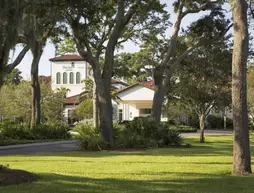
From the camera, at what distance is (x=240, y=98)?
12.3m

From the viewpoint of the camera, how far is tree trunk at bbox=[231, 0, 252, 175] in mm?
12133

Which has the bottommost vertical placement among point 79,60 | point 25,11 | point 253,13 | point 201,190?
point 201,190

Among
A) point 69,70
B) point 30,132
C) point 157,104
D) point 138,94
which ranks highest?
point 69,70

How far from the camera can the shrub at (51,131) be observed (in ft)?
103

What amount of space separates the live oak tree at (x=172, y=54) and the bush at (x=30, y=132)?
28.6 ft

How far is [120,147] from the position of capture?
2309cm

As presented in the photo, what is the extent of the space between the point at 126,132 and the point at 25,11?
1435 cm

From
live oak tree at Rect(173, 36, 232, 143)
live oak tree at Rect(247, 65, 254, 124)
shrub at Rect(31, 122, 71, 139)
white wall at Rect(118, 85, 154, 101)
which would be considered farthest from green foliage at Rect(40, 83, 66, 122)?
live oak tree at Rect(173, 36, 232, 143)

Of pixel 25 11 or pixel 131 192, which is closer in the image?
pixel 131 192

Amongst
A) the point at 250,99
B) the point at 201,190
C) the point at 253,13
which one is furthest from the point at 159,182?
the point at 250,99

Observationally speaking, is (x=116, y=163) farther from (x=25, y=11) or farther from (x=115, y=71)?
(x=115, y=71)

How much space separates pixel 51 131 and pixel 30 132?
6.31 ft

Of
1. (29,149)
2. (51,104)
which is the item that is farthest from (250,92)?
(29,149)

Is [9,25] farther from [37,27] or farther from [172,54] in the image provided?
[172,54]
